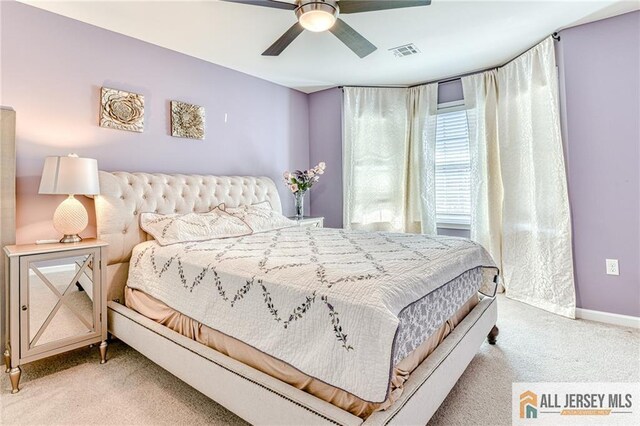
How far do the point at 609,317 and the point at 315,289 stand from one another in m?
A: 2.98

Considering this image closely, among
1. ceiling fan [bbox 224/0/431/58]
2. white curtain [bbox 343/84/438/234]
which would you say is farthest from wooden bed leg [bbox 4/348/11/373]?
white curtain [bbox 343/84/438/234]

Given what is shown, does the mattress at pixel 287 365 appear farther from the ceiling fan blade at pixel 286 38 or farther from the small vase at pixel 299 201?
the small vase at pixel 299 201

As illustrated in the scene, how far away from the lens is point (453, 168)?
13.2 ft

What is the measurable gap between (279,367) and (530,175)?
3124 millimetres

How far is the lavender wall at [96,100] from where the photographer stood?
2322 millimetres

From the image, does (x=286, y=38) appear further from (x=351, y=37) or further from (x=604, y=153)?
(x=604, y=153)

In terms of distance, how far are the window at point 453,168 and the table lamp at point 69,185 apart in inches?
145

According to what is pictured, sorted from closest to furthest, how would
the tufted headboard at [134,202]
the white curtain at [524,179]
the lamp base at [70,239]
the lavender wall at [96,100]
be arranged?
the lamp base at [70,239] < the lavender wall at [96,100] < the tufted headboard at [134,202] < the white curtain at [524,179]

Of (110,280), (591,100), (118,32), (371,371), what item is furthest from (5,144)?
(591,100)

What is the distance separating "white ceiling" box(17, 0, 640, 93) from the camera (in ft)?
8.00

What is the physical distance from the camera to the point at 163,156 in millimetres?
3100

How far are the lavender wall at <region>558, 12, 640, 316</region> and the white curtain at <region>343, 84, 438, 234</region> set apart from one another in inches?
62.1

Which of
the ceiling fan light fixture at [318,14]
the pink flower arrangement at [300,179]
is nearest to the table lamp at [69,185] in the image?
the ceiling fan light fixture at [318,14]

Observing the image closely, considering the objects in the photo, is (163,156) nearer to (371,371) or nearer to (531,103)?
(371,371)
